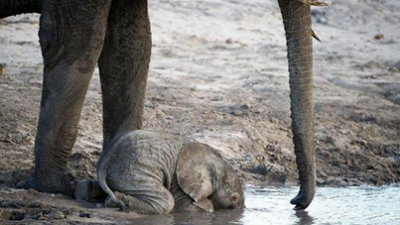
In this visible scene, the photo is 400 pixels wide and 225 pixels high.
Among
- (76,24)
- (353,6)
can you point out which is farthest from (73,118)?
(353,6)

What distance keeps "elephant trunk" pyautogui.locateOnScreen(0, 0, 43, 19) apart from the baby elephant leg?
1.52 m

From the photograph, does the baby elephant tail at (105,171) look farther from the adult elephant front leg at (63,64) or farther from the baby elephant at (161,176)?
the adult elephant front leg at (63,64)

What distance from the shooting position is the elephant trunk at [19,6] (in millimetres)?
7609

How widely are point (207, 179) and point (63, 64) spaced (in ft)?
3.69

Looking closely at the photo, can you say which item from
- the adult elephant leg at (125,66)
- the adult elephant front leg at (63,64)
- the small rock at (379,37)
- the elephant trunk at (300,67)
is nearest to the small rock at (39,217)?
the adult elephant front leg at (63,64)

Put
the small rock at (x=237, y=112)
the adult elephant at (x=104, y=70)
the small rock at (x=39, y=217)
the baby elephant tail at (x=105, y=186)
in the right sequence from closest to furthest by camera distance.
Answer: the small rock at (x=39, y=217), the baby elephant tail at (x=105, y=186), the adult elephant at (x=104, y=70), the small rock at (x=237, y=112)

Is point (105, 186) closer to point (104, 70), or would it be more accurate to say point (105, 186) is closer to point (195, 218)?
point (195, 218)

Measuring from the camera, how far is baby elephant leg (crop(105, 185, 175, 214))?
22.2 feet

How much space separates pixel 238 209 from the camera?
728 centimetres

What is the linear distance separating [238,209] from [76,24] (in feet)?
4.96

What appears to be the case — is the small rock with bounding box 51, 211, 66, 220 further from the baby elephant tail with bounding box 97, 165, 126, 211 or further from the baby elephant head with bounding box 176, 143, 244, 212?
the baby elephant head with bounding box 176, 143, 244, 212

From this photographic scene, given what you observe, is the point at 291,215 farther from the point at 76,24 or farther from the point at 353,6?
the point at 353,6

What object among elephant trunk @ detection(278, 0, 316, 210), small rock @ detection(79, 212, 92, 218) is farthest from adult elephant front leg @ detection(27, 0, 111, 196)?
elephant trunk @ detection(278, 0, 316, 210)

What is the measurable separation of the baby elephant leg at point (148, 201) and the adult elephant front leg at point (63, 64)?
0.58m
